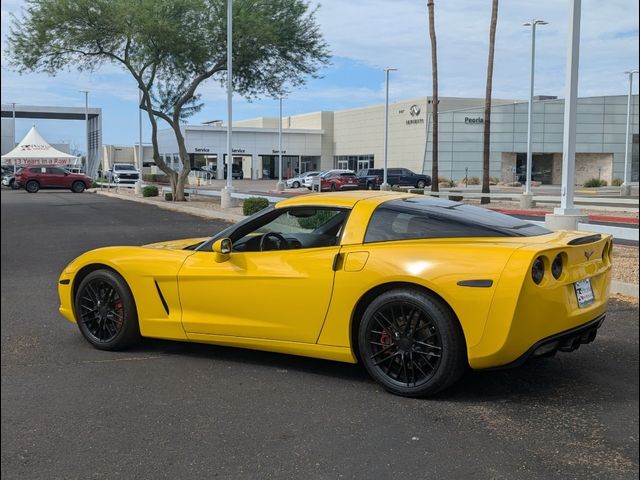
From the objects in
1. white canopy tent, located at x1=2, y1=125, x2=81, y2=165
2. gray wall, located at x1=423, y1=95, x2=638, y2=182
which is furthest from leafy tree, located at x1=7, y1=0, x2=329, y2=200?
gray wall, located at x1=423, y1=95, x2=638, y2=182

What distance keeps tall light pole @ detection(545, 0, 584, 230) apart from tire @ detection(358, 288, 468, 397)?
7.12 meters

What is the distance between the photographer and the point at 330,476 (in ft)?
10.5

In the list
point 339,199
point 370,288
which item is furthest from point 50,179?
point 370,288

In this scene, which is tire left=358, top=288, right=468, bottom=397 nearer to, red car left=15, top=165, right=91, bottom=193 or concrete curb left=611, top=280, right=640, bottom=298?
concrete curb left=611, top=280, right=640, bottom=298

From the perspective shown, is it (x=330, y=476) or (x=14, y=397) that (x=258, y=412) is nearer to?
(x=330, y=476)

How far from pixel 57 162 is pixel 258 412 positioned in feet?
165

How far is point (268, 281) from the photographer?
473 centimetres

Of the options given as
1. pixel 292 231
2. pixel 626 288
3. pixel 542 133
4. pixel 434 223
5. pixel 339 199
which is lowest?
pixel 626 288

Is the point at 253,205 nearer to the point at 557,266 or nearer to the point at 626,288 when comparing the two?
the point at 626,288

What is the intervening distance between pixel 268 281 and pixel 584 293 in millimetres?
2165

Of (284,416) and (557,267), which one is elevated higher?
(557,267)

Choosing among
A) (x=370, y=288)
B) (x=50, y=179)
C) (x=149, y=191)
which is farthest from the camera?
(x=50, y=179)

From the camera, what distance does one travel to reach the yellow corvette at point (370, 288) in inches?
156

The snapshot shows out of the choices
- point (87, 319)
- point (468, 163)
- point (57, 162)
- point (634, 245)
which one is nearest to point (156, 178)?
point (57, 162)
